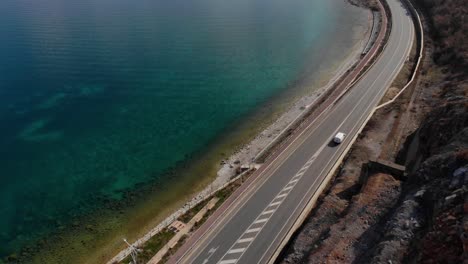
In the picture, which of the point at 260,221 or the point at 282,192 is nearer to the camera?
the point at 260,221

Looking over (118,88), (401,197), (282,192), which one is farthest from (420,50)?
(118,88)

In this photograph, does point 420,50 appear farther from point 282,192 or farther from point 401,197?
point 401,197

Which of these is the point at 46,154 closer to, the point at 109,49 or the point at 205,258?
the point at 205,258

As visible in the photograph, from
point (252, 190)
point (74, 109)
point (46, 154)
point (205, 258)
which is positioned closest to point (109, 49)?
point (74, 109)

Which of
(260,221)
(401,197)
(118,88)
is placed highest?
(118,88)

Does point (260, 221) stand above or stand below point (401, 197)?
above

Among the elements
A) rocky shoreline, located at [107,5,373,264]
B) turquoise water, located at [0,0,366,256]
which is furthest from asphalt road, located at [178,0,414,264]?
turquoise water, located at [0,0,366,256]
